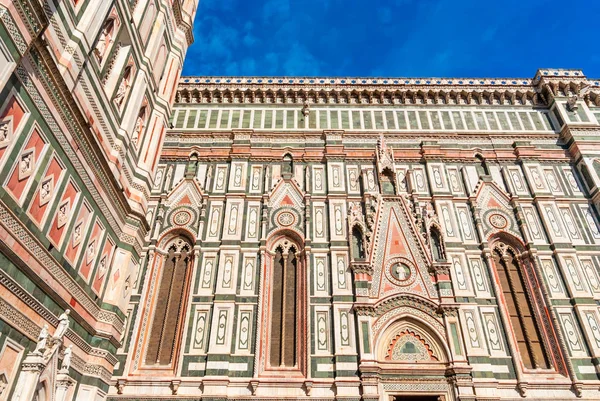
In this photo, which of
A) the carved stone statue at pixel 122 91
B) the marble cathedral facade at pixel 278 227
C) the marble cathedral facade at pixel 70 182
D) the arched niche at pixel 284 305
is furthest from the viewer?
the arched niche at pixel 284 305

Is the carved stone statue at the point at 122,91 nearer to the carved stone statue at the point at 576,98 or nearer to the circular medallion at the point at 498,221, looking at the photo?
the circular medallion at the point at 498,221

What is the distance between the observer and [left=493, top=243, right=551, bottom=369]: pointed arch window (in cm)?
1304

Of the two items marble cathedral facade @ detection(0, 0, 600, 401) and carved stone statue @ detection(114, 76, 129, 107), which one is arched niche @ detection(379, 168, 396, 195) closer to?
marble cathedral facade @ detection(0, 0, 600, 401)

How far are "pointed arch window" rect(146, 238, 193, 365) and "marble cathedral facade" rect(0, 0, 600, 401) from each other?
63mm

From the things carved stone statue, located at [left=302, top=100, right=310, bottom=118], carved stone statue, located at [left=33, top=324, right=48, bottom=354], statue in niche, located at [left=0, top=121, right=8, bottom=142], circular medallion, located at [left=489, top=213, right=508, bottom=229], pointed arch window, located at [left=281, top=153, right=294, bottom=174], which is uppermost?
carved stone statue, located at [left=302, top=100, right=310, bottom=118]

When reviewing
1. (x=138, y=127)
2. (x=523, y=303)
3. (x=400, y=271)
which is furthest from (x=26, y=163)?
(x=523, y=303)

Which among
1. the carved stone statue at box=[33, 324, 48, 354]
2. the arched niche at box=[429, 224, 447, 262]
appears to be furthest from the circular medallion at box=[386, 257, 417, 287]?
the carved stone statue at box=[33, 324, 48, 354]

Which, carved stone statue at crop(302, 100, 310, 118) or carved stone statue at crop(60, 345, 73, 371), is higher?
carved stone statue at crop(302, 100, 310, 118)

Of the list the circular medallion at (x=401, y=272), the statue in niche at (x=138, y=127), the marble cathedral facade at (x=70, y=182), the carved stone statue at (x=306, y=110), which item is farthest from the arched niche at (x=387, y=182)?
the statue in niche at (x=138, y=127)

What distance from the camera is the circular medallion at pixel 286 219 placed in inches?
599

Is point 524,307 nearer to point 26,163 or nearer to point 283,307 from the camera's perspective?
point 283,307

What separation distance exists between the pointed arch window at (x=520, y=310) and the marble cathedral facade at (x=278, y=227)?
6 centimetres

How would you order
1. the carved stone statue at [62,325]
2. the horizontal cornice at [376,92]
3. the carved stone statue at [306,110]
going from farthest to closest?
the horizontal cornice at [376,92], the carved stone statue at [306,110], the carved stone statue at [62,325]

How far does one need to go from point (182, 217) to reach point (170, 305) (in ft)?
9.84
